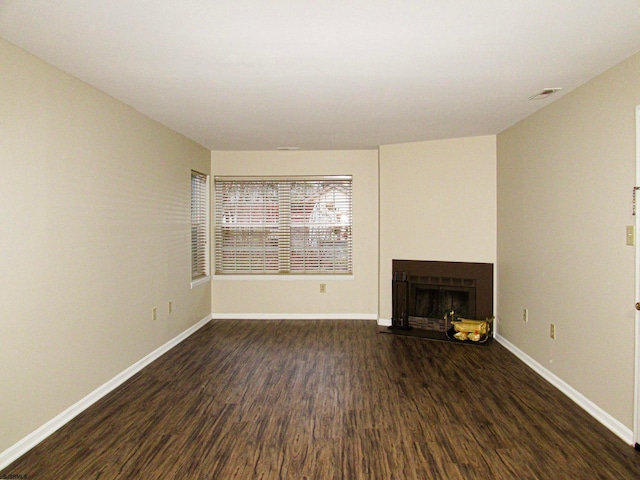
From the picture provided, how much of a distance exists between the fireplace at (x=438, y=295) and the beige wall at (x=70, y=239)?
110 inches

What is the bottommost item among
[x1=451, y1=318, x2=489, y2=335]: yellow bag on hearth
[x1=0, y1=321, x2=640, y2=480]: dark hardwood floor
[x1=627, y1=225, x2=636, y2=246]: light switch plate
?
[x1=0, y1=321, x2=640, y2=480]: dark hardwood floor

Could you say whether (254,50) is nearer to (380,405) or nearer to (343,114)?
(343,114)

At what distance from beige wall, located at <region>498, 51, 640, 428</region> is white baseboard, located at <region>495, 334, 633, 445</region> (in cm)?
4

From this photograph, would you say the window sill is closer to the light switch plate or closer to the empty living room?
the empty living room

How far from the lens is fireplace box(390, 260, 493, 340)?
5.12 meters

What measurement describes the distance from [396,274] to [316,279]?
1.18 meters

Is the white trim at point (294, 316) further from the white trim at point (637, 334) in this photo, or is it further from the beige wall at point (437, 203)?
the white trim at point (637, 334)

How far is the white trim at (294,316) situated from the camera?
6125mm

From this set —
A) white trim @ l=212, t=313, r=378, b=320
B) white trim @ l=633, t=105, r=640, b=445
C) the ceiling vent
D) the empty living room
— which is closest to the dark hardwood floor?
the empty living room

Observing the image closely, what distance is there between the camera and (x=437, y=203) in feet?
17.6

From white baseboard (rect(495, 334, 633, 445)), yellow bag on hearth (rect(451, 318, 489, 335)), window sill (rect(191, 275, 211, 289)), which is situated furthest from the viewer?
window sill (rect(191, 275, 211, 289))

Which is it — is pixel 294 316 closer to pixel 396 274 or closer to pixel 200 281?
pixel 200 281

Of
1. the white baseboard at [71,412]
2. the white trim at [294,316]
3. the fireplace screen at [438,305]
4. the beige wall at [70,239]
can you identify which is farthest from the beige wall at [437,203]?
the white baseboard at [71,412]

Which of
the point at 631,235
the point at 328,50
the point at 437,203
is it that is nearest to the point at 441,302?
the point at 437,203
